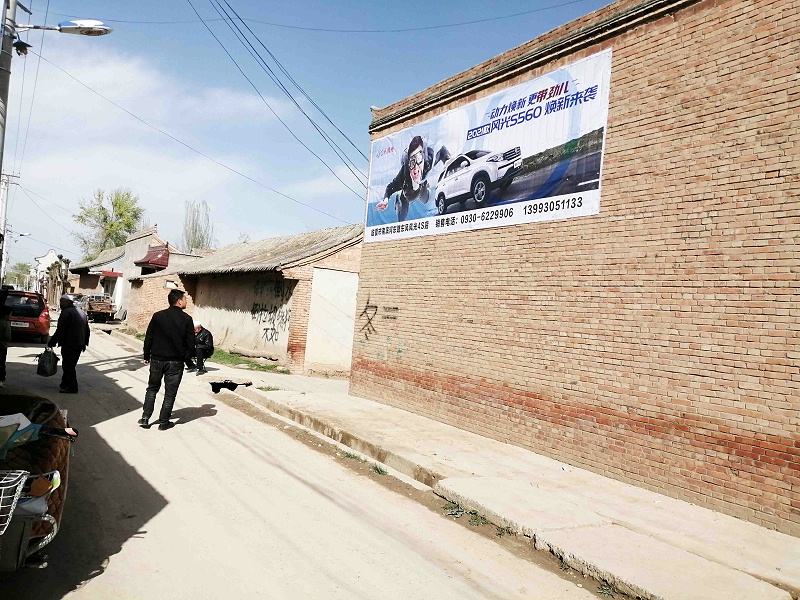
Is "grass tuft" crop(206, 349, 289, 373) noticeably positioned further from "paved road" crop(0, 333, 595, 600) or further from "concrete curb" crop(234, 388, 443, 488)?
"paved road" crop(0, 333, 595, 600)

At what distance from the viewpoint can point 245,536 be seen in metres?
4.83

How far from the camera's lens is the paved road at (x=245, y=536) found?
156 inches

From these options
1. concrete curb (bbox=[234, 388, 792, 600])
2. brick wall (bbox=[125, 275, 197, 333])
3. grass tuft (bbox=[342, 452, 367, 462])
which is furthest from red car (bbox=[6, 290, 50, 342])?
concrete curb (bbox=[234, 388, 792, 600])

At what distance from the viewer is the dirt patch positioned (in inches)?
188

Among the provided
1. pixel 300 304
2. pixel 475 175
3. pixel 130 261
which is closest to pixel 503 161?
pixel 475 175

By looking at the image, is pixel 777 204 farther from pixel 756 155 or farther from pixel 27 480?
pixel 27 480

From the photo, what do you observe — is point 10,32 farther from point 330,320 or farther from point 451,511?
point 330,320

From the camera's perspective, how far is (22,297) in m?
20.4

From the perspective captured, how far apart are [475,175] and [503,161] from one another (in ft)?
2.51

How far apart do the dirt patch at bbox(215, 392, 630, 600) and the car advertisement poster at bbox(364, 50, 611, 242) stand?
14.6 feet

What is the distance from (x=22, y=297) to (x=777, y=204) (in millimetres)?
21959

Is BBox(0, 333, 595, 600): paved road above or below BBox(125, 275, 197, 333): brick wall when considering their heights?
below

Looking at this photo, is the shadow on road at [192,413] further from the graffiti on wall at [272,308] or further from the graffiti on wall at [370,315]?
the graffiti on wall at [272,308]

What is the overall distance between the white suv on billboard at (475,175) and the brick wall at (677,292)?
3.08ft
